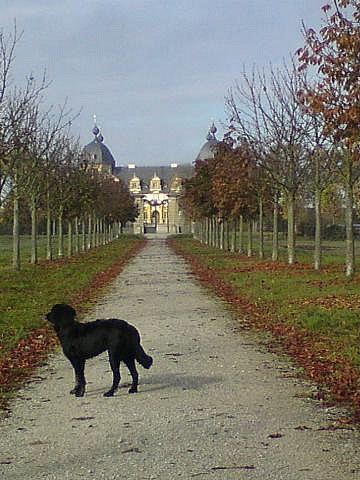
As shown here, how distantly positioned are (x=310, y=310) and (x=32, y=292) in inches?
324

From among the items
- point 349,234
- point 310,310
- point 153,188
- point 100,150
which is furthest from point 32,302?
point 153,188

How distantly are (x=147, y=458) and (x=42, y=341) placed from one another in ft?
22.7

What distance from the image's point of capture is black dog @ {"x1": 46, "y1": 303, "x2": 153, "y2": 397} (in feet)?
28.0

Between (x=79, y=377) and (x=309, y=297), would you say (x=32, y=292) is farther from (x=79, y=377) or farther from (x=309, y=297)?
(x=79, y=377)

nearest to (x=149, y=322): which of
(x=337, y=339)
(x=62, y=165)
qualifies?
(x=337, y=339)

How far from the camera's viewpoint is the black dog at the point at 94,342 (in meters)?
8.55

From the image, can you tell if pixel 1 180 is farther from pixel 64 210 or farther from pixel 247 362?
pixel 64 210

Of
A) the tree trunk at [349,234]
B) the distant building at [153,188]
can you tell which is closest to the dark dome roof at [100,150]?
the distant building at [153,188]

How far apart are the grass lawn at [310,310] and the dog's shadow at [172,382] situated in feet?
4.22

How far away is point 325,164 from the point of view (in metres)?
28.8

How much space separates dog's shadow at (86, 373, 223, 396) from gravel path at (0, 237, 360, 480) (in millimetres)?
11

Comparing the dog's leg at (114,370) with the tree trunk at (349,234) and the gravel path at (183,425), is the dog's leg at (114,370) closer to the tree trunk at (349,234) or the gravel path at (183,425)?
the gravel path at (183,425)

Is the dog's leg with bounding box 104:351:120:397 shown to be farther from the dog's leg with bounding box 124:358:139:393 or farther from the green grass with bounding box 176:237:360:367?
the green grass with bounding box 176:237:360:367

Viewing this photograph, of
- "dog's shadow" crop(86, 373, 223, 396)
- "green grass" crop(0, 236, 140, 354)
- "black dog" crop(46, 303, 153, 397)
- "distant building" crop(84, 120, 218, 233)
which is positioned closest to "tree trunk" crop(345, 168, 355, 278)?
"green grass" crop(0, 236, 140, 354)
